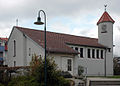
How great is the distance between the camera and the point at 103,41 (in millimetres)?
49656

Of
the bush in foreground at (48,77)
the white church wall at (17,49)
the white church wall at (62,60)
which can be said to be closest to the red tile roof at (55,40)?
the white church wall at (62,60)

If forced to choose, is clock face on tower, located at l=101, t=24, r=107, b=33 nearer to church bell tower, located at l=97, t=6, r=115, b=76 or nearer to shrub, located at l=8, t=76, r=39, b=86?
church bell tower, located at l=97, t=6, r=115, b=76

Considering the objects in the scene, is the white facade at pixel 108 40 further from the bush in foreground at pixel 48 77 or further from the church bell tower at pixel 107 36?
the bush in foreground at pixel 48 77

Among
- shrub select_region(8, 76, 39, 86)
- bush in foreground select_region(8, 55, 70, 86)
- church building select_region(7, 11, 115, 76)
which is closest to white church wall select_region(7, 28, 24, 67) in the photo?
church building select_region(7, 11, 115, 76)

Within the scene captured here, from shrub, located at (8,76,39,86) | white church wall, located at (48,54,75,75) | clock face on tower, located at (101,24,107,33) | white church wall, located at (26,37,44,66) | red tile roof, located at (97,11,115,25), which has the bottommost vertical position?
shrub, located at (8,76,39,86)

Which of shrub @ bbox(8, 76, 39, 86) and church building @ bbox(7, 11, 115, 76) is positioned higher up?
church building @ bbox(7, 11, 115, 76)

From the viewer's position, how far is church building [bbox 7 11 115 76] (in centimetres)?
3612

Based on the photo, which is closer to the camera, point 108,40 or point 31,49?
point 31,49

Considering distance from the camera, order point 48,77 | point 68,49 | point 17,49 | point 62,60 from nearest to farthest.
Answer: point 48,77
point 62,60
point 68,49
point 17,49

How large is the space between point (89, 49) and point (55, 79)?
2668cm

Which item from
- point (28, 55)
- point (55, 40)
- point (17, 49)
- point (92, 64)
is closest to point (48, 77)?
point (28, 55)

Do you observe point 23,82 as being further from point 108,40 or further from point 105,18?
point 105,18

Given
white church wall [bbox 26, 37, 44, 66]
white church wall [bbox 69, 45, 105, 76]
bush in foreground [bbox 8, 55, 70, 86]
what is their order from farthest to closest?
white church wall [bbox 69, 45, 105, 76] < white church wall [bbox 26, 37, 44, 66] < bush in foreground [bbox 8, 55, 70, 86]

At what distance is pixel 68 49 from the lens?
37.2m
